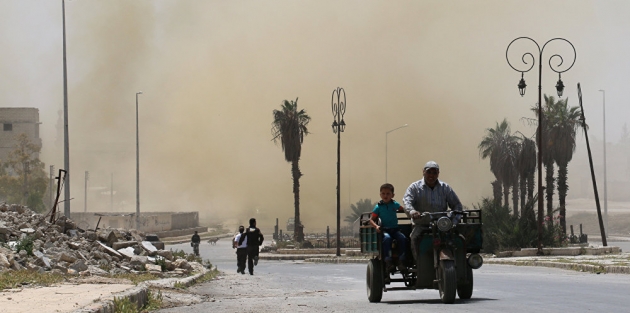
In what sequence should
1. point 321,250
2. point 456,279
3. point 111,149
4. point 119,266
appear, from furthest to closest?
point 111,149 < point 321,250 < point 119,266 < point 456,279

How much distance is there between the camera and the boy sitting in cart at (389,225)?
12539 mm

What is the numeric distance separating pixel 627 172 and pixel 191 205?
266 feet

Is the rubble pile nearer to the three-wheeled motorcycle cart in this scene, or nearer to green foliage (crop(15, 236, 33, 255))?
green foliage (crop(15, 236, 33, 255))

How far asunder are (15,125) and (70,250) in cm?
9703

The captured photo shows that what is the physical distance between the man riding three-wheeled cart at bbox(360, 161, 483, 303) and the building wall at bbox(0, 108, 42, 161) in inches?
4209

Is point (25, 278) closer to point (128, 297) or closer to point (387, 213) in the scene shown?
point (128, 297)

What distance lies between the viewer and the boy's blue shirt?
1262 cm

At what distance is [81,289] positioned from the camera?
14.4 metres

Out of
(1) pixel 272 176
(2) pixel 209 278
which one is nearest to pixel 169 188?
(1) pixel 272 176

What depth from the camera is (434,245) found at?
469 inches

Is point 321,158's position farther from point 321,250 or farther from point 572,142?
point 321,250

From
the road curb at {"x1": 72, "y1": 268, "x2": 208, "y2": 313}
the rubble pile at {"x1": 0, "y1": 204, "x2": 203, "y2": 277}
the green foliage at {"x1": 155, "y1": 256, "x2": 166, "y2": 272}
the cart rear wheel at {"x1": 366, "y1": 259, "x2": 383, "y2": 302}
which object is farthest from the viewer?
the green foliage at {"x1": 155, "y1": 256, "x2": 166, "y2": 272}

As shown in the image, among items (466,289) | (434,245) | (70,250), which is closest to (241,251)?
(70,250)

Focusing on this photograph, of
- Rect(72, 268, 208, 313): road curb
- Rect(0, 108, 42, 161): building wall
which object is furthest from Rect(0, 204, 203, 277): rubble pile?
Rect(0, 108, 42, 161): building wall
